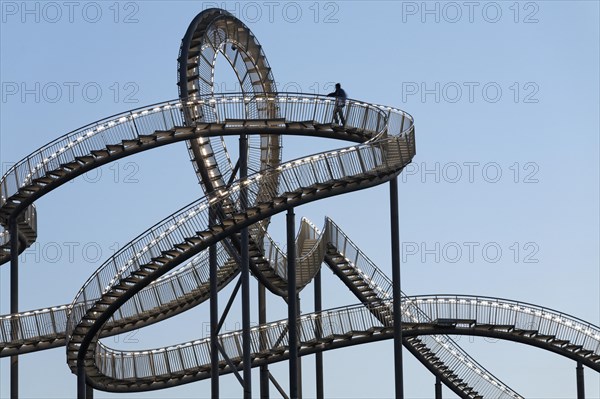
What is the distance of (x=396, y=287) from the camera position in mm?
40312

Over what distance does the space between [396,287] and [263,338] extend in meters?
3.26

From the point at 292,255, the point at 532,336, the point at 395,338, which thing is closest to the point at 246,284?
the point at 292,255

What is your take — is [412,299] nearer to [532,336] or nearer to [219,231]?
[532,336]

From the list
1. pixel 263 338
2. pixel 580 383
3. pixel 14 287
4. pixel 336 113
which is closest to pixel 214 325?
pixel 263 338

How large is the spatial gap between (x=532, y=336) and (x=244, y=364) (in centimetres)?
739

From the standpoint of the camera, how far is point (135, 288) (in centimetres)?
3691

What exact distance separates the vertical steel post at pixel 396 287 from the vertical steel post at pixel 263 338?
3.08 meters

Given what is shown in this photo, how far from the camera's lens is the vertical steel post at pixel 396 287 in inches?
1576

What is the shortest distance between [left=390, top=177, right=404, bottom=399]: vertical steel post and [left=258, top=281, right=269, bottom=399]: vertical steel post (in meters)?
3.08

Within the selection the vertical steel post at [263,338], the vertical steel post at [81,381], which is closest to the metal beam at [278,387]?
the vertical steel post at [263,338]

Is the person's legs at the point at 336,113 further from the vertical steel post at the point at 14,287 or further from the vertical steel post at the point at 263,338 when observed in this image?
the vertical steel post at the point at 14,287

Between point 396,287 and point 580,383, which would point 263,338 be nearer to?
point 396,287

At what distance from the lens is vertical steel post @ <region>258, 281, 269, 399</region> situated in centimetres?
4082

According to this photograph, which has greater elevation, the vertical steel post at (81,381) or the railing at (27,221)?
the railing at (27,221)
